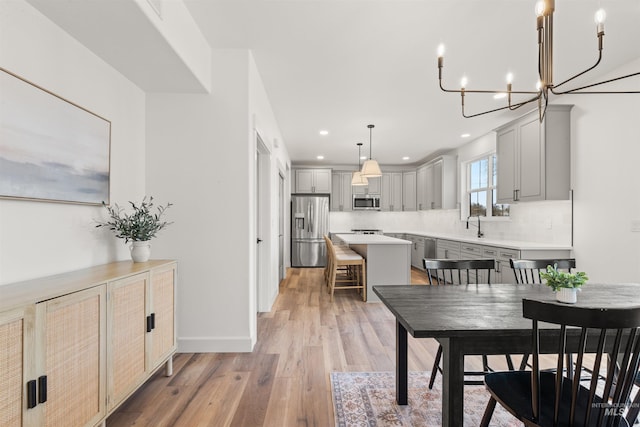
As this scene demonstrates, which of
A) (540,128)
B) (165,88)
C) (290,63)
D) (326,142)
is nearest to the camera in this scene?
(165,88)

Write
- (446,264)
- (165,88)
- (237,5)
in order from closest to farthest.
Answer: (237,5) → (446,264) → (165,88)

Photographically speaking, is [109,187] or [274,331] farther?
[274,331]

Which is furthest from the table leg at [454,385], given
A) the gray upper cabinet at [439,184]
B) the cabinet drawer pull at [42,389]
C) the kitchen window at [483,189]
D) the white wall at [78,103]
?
the gray upper cabinet at [439,184]

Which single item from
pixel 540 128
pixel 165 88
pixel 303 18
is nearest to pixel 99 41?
pixel 165 88

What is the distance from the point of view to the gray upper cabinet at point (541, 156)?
12.0 feet

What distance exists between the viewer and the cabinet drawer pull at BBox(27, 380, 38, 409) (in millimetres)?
1214

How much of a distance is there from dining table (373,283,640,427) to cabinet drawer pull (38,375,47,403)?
1454 mm

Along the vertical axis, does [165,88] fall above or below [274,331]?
above

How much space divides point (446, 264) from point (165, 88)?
2596mm

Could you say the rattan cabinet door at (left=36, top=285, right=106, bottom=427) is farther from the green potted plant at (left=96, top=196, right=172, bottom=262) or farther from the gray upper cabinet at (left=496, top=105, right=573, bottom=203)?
the gray upper cabinet at (left=496, top=105, right=573, bottom=203)

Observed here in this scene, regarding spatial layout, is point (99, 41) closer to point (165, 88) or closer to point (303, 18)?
point (165, 88)

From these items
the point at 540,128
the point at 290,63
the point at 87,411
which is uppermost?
the point at 290,63

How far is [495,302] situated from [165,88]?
9.21ft

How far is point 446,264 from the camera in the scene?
2.34 m
